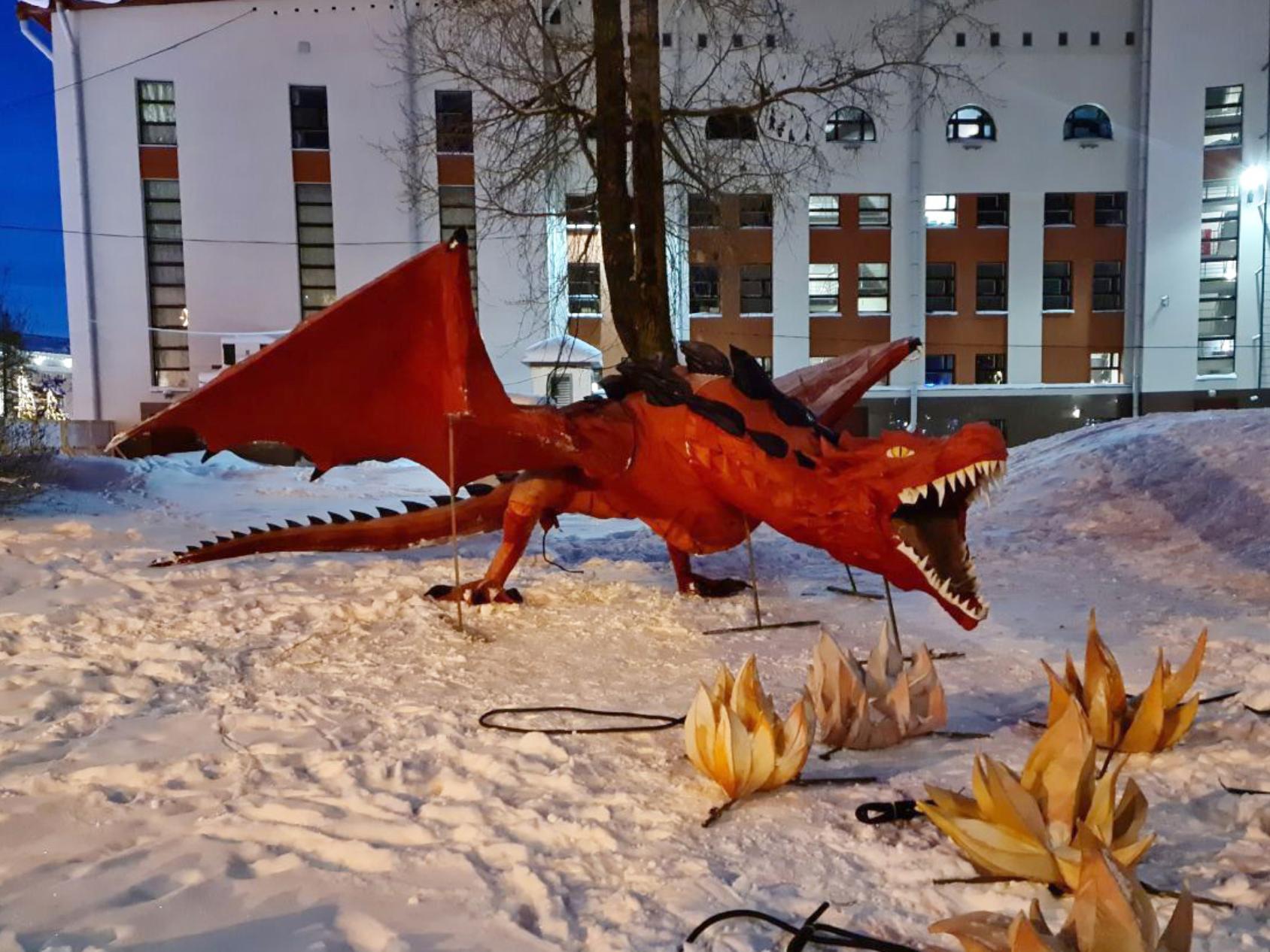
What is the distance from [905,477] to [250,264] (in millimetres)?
20682

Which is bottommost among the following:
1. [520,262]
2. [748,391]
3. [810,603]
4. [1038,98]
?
[810,603]

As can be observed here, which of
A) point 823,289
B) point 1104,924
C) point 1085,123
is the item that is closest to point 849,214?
point 823,289

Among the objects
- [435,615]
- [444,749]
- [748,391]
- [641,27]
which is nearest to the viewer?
[444,749]

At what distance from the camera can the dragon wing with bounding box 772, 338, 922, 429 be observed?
541cm

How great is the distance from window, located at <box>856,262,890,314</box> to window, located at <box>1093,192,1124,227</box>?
535 centimetres

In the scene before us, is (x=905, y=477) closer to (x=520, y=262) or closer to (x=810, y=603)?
(x=810, y=603)

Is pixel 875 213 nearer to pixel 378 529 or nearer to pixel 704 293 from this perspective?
pixel 704 293

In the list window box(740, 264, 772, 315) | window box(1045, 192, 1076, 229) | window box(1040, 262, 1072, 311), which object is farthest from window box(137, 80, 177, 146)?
window box(1040, 262, 1072, 311)

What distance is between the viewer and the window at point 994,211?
74.3 feet

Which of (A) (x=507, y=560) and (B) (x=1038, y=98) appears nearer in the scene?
(A) (x=507, y=560)

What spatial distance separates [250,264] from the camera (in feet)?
69.1

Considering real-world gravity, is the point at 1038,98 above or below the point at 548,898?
above

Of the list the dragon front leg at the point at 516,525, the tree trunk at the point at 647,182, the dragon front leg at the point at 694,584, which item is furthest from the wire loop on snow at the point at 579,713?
the tree trunk at the point at 647,182

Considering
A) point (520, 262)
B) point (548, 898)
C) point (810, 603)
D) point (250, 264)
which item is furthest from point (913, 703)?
point (250, 264)
